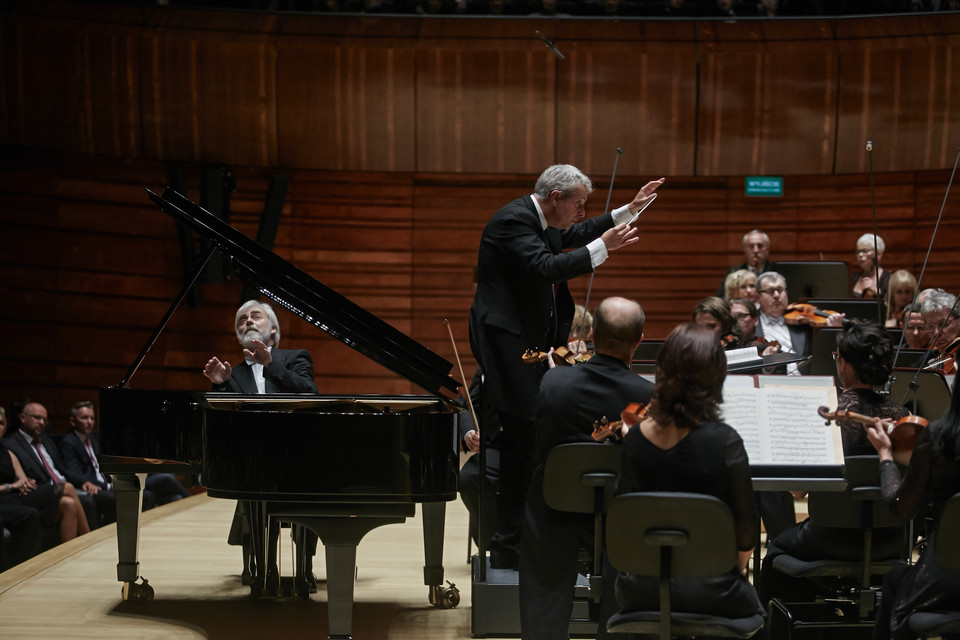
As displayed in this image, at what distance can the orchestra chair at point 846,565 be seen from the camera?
3.08m

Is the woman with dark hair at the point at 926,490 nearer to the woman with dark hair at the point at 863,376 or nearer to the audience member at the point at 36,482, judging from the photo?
the woman with dark hair at the point at 863,376

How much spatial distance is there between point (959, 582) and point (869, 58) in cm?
651

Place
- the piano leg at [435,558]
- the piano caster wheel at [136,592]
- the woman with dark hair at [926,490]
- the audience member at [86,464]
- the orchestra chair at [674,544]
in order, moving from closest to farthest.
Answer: the orchestra chair at [674,544], the woman with dark hair at [926,490], the piano leg at [435,558], the piano caster wheel at [136,592], the audience member at [86,464]

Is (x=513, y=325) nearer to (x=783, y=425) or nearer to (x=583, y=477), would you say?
(x=583, y=477)

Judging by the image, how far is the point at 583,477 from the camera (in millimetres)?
3010

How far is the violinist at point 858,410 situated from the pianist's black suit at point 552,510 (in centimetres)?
71

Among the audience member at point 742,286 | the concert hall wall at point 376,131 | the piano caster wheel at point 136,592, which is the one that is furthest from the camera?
the concert hall wall at point 376,131

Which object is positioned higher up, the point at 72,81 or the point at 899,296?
the point at 72,81

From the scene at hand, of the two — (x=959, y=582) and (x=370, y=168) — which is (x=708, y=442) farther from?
(x=370, y=168)

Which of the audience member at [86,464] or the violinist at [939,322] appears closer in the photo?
the violinist at [939,322]

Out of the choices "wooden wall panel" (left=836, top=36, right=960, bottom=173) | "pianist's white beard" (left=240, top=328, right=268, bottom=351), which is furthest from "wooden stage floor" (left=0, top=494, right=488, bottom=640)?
"wooden wall panel" (left=836, top=36, right=960, bottom=173)

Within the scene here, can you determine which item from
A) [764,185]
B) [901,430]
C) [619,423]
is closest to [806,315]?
[764,185]

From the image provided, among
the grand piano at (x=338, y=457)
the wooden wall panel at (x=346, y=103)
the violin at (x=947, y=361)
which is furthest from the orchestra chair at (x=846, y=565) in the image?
the wooden wall panel at (x=346, y=103)

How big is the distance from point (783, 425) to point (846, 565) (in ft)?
1.88
